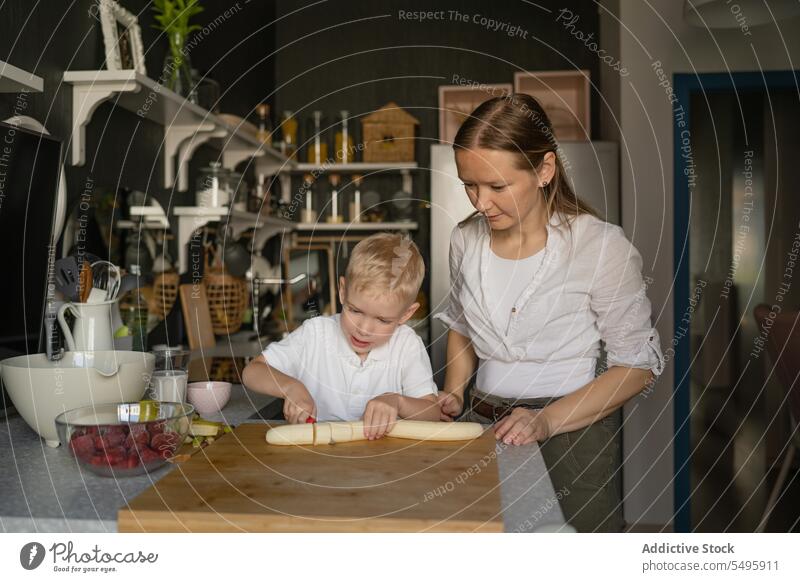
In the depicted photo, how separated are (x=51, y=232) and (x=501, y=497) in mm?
1055

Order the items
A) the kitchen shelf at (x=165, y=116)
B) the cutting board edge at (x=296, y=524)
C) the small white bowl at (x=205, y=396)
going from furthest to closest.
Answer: the kitchen shelf at (x=165, y=116) < the small white bowl at (x=205, y=396) < the cutting board edge at (x=296, y=524)

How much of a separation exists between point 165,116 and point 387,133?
147 centimetres

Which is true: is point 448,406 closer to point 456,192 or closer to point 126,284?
point 126,284

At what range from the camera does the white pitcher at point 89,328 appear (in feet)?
4.43

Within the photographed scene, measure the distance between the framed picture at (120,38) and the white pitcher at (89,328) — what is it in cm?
65

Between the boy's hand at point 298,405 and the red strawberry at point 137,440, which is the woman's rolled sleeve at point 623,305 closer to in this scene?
the boy's hand at point 298,405

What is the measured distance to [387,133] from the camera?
134 inches

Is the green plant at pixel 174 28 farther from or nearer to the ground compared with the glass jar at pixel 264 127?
farther from the ground

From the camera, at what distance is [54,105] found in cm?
159

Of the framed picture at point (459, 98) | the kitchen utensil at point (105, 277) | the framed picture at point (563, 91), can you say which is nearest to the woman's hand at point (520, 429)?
the kitchen utensil at point (105, 277)

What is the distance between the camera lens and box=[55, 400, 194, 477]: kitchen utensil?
2.90ft

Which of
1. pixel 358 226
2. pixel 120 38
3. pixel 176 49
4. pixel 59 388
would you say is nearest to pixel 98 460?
pixel 59 388
